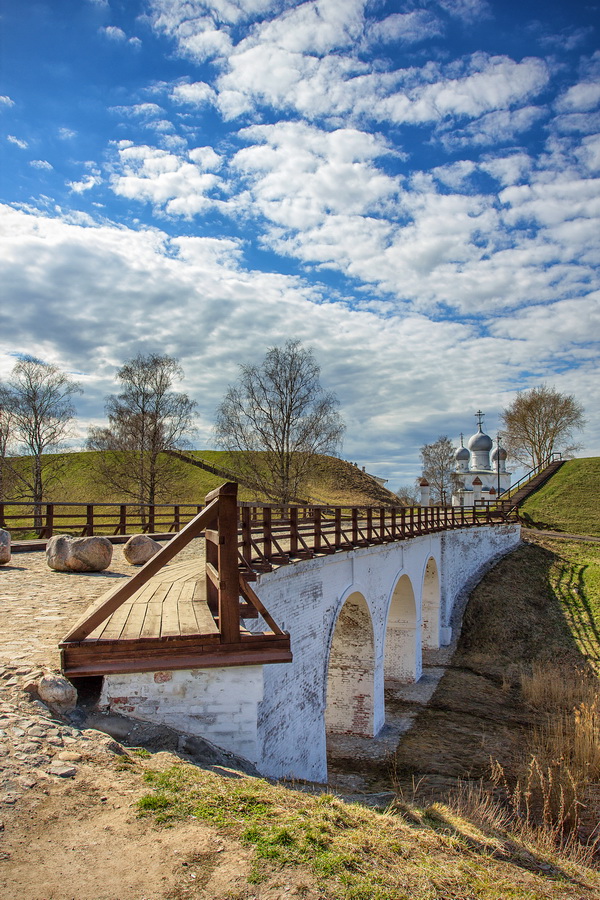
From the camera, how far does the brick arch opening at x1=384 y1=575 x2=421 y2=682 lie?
53.1ft

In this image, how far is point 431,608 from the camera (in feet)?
66.6

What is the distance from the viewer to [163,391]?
24.7 m

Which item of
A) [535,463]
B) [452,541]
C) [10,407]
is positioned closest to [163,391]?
[10,407]

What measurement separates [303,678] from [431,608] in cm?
1307

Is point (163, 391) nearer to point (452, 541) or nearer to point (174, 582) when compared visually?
point (452, 541)

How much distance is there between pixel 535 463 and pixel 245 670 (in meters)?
43.7

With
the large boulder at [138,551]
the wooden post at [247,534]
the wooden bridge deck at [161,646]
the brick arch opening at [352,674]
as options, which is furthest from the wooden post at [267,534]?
the brick arch opening at [352,674]

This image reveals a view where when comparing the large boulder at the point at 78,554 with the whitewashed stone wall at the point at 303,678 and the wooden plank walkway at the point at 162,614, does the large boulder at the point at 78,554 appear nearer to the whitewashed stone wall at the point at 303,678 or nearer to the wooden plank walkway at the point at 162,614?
the wooden plank walkway at the point at 162,614

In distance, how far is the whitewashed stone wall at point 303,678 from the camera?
4441 millimetres

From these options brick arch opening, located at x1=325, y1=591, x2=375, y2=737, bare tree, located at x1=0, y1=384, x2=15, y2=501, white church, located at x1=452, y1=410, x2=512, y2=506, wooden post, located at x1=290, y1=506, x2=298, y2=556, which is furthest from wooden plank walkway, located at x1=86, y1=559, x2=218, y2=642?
white church, located at x1=452, y1=410, x2=512, y2=506

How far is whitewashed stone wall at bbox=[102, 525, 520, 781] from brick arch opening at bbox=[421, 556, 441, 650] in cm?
5

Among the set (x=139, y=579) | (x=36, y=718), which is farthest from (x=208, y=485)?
(x=36, y=718)

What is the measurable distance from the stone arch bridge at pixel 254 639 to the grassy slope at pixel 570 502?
851 inches

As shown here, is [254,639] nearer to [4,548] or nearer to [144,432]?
[4,548]
